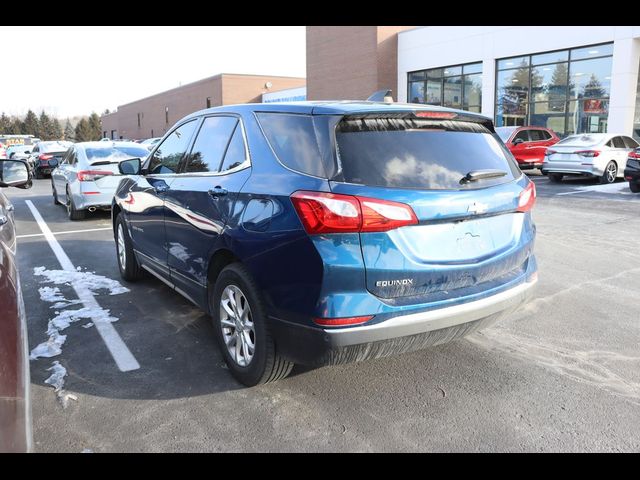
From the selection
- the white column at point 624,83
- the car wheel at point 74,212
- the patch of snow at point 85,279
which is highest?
the white column at point 624,83

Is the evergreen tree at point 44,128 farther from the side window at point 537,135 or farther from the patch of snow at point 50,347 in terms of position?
the patch of snow at point 50,347

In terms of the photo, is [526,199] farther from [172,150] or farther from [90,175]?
[90,175]

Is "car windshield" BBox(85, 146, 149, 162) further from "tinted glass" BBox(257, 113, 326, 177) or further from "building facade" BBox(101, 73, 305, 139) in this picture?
"building facade" BBox(101, 73, 305, 139)

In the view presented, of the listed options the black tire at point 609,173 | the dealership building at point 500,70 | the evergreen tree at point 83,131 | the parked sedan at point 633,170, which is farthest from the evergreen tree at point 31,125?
the parked sedan at point 633,170

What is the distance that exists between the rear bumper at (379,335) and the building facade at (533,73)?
865 inches

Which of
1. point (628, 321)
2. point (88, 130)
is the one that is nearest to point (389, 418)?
point (628, 321)

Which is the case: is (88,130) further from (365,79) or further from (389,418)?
(389,418)

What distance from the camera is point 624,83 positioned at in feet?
69.4

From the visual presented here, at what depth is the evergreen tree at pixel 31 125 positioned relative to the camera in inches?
3836

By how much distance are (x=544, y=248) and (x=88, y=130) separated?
350ft
